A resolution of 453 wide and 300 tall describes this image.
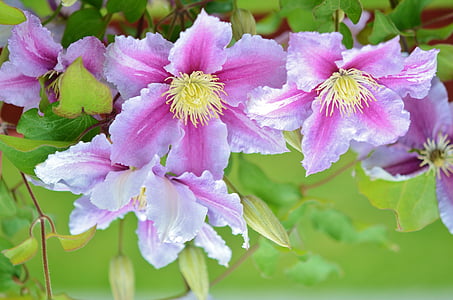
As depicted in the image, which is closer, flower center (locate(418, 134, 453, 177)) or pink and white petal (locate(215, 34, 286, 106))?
pink and white petal (locate(215, 34, 286, 106))

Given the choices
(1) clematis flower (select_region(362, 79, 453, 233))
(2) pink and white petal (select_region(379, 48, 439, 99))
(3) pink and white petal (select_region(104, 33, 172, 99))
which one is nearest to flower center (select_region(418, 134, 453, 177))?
(1) clematis flower (select_region(362, 79, 453, 233))

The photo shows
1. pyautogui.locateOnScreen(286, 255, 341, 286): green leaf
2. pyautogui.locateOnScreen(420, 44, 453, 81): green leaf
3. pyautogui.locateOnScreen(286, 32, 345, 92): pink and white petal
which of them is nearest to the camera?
pyautogui.locateOnScreen(286, 32, 345, 92): pink and white petal

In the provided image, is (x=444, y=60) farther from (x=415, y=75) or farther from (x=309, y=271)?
(x=309, y=271)

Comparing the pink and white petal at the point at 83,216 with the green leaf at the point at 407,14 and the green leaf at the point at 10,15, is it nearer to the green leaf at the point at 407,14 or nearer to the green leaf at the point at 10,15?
the green leaf at the point at 10,15

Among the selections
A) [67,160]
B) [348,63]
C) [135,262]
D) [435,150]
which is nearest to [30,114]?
[67,160]

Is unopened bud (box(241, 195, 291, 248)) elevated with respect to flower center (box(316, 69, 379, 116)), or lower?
lower

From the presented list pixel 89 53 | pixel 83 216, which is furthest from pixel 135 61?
pixel 83 216

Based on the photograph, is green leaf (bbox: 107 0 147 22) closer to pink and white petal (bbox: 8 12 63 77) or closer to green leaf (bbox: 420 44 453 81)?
pink and white petal (bbox: 8 12 63 77)
